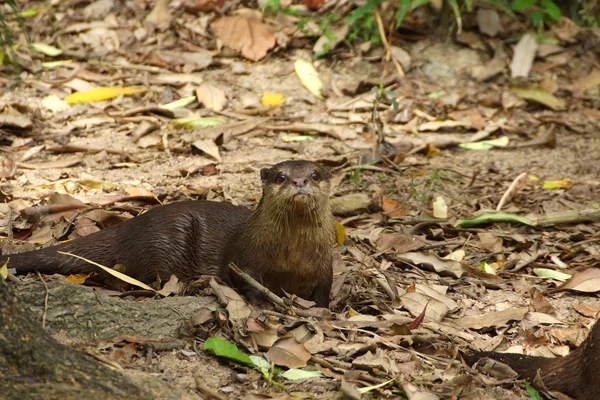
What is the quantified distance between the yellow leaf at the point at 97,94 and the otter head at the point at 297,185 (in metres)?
2.42

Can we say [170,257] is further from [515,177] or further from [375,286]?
[515,177]

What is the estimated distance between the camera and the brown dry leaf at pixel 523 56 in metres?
6.15

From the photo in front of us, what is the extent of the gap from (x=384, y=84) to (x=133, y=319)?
3.71 metres

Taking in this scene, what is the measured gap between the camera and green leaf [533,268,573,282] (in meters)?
3.72

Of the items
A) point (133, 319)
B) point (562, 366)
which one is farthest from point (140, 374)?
point (562, 366)

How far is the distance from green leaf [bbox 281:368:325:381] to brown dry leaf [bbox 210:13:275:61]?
389 cm

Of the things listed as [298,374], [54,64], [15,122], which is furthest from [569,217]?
[54,64]

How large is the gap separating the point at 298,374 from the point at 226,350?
22 centimetres

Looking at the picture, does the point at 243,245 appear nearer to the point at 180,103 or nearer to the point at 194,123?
the point at 194,123

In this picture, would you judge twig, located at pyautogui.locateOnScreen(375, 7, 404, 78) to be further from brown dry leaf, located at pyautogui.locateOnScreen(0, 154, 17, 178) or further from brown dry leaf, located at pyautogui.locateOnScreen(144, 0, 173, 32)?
brown dry leaf, located at pyautogui.locateOnScreen(0, 154, 17, 178)

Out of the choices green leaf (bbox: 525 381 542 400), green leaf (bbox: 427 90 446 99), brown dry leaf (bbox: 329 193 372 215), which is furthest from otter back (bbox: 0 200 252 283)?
green leaf (bbox: 427 90 446 99)

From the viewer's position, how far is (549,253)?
3.96 meters

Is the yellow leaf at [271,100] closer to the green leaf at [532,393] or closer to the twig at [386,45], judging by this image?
the twig at [386,45]

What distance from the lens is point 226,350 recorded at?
2.48 metres
